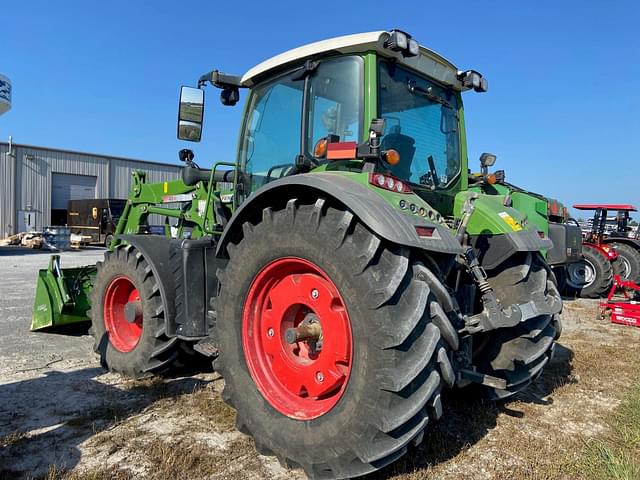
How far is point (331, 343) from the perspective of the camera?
2701mm

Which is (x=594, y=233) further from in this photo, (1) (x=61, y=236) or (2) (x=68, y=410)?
(1) (x=61, y=236)

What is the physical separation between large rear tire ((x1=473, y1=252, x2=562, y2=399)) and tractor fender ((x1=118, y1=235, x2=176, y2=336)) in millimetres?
2369

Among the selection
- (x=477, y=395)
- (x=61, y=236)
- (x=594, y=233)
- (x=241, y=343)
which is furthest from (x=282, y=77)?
(x=61, y=236)

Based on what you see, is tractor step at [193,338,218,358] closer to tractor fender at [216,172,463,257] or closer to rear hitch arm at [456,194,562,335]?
tractor fender at [216,172,463,257]

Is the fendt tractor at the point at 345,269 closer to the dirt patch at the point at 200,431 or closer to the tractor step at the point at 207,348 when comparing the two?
the tractor step at the point at 207,348

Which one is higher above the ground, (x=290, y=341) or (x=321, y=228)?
(x=321, y=228)

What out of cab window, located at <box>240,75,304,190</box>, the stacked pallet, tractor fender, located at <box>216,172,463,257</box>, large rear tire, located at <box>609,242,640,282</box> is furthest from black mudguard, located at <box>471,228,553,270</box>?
the stacked pallet

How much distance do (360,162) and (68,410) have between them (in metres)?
2.72

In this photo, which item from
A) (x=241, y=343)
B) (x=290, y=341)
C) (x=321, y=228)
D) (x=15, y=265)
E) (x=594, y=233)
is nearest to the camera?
(x=321, y=228)

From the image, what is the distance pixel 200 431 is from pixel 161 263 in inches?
59.8

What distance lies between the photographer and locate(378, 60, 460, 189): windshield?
10.9 ft

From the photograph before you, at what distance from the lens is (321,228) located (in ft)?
8.66

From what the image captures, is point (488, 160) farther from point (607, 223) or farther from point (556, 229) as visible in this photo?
point (607, 223)

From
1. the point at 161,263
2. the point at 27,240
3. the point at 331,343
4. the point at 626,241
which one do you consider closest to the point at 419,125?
the point at 331,343
